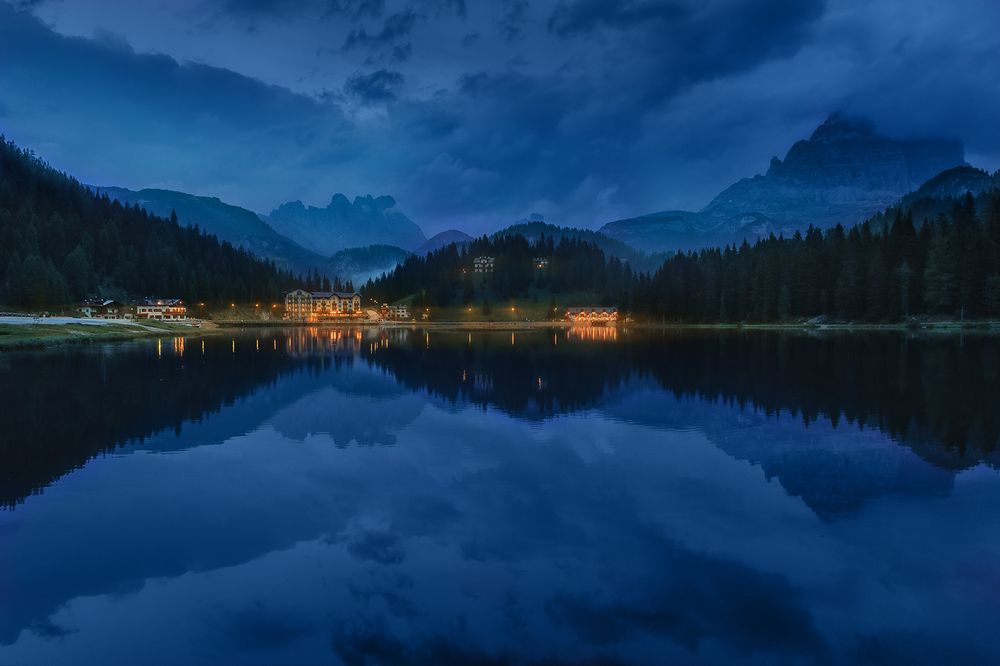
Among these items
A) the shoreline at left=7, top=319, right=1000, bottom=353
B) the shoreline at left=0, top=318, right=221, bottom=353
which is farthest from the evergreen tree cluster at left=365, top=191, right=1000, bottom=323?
the shoreline at left=0, top=318, right=221, bottom=353

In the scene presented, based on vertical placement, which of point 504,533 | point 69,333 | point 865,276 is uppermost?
point 865,276

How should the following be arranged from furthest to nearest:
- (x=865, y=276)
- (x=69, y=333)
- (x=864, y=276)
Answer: (x=864, y=276), (x=865, y=276), (x=69, y=333)

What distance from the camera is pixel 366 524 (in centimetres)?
1722

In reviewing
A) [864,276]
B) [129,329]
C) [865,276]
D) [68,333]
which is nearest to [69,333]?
[68,333]

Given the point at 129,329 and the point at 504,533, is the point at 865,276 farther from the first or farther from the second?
the point at 129,329

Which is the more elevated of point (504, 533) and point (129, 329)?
point (129, 329)

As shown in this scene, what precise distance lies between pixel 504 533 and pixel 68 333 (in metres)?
110

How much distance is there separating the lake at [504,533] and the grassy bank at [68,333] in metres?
63.8

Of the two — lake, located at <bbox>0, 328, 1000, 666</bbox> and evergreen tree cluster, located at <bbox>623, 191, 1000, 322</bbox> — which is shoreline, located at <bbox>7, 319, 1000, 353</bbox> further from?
lake, located at <bbox>0, 328, 1000, 666</bbox>

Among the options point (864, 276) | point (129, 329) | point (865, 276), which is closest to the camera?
point (129, 329)

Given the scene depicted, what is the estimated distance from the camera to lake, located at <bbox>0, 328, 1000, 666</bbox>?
11195 mm

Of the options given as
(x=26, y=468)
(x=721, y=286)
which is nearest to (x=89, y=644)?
(x=26, y=468)

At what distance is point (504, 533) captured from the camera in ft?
54.0

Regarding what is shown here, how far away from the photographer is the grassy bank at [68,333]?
85000 mm
